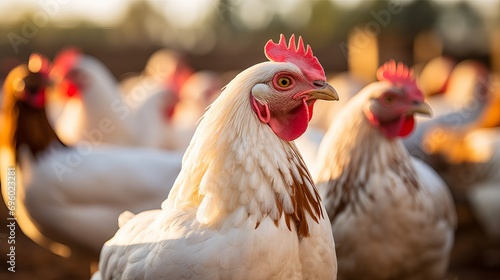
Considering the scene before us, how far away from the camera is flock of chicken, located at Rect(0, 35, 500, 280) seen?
2.59 meters

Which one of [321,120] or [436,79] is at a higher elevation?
[436,79]

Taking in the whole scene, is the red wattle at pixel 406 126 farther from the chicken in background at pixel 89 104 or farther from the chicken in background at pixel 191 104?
the chicken in background at pixel 191 104

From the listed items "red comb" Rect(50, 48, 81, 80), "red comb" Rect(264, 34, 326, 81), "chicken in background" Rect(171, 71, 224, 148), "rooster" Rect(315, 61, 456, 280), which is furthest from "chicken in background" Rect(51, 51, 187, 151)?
"red comb" Rect(264, 34, 326, 81)

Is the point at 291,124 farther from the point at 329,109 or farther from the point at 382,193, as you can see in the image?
the point at 329,109

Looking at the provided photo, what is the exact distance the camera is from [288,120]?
2742 mm

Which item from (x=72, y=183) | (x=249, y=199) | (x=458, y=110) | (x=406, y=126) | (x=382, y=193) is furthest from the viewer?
(x=458, y=110)

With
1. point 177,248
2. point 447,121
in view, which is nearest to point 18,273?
point 177,248

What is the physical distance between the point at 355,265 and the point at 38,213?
2409mm

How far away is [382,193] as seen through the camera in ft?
11.7

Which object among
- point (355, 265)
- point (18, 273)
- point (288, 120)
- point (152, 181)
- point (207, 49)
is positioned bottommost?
point (18, 273)

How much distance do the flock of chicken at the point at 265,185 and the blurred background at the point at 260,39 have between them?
1199 millimetres

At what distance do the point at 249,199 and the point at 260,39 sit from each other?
89.0ft

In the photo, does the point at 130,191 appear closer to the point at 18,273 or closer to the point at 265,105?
the point at 18,273

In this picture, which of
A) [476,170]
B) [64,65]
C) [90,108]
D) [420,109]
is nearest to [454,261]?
[476,170]
